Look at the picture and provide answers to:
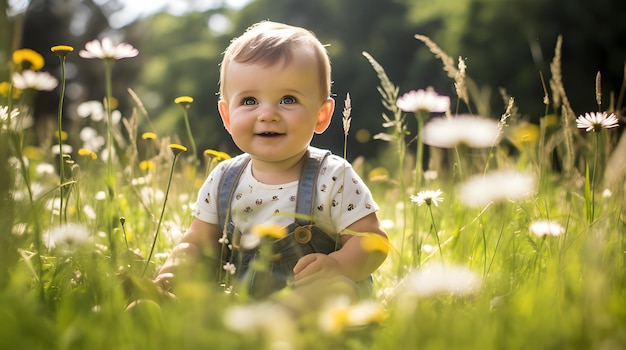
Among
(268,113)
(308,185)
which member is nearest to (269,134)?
(268,113)

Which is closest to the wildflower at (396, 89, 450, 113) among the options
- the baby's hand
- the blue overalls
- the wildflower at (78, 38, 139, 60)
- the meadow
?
the meadow

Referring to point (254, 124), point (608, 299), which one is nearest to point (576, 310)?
point (608, 299)

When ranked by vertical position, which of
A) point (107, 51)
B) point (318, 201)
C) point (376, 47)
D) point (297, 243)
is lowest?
point (297, 243)

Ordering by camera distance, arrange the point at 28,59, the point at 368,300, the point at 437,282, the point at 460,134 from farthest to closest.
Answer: the point at 28,59 → the point at 368,300 → the point at 460,134 → the point at 437,282

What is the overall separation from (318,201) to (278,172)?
17 cm

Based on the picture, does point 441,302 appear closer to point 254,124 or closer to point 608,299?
point 608,299

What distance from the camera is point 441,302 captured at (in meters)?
1.34

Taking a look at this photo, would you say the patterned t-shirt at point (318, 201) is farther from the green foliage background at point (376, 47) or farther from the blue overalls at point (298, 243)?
the green foliage background at point (376, 47)

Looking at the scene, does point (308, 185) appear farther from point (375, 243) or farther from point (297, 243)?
point (375, 243)

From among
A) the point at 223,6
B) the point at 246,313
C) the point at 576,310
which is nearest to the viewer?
the point at 246,313

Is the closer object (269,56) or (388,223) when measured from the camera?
(269,56)

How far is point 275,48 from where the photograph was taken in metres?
1.89

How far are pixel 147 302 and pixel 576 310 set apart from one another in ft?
2.63

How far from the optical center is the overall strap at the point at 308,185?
190cm
